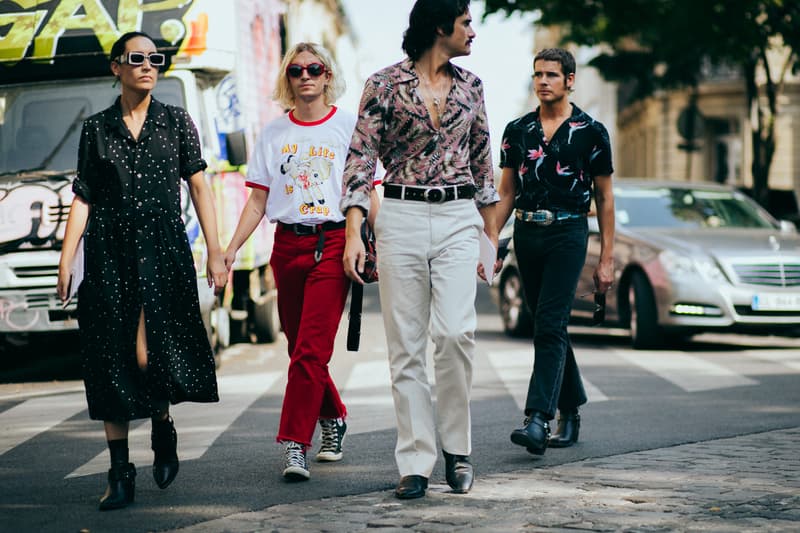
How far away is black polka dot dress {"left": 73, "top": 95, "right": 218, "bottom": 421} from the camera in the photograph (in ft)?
18.3

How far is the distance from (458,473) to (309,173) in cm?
158

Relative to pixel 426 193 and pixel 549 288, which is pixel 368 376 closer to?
pixel 549 288

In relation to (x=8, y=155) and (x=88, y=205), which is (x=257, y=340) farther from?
(x=88, y=205)

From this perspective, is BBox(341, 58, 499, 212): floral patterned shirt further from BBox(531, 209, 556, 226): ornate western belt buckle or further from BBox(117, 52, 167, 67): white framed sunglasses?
BBox(531, 209, 556, 226): ornate western belt buckle

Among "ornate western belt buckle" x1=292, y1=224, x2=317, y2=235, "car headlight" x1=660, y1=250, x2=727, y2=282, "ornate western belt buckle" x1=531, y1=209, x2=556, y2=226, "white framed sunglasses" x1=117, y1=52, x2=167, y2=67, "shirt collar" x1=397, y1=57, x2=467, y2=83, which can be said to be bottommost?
"car headlight" x1=660, y1=250, x2=727, y2=282

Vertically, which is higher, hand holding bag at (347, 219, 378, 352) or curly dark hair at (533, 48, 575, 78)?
curly dark hair at (533, 48, 575, 78)

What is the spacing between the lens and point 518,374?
10766 millimetres

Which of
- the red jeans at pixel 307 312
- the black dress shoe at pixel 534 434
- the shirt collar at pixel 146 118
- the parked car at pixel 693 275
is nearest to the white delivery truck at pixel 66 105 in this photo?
the parked car at pixel 693 275

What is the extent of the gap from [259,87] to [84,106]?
344 centimetres

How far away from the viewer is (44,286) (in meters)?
10.4

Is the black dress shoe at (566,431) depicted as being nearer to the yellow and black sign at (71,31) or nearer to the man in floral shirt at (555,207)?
the man in floral shirt at (555,207)

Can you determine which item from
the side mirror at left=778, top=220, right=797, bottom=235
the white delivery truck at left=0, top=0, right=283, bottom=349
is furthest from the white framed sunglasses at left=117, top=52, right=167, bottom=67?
the side mirror at left=778, top=220, right=797, bottom=235

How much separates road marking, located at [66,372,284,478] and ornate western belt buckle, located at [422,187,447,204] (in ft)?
6.83

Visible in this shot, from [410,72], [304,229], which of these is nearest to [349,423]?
[304,229]
